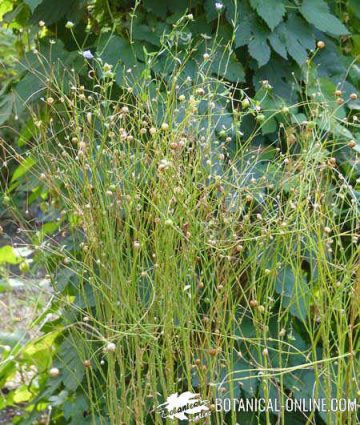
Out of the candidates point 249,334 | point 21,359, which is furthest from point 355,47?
point 21,359

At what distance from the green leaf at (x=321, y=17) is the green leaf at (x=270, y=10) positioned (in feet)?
0.32

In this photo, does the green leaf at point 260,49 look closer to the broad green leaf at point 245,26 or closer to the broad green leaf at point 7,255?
the broad green leaf at point 245,26

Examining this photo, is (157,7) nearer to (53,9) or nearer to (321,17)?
(53,9)

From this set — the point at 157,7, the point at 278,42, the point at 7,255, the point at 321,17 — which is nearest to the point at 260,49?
the point at 278,42

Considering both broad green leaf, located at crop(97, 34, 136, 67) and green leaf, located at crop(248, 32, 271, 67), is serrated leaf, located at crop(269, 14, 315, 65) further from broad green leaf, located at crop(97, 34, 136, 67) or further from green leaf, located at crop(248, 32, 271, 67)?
broad green leaf, located at crop(97, 34, 136, 67)

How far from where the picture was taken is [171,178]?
1.82 m

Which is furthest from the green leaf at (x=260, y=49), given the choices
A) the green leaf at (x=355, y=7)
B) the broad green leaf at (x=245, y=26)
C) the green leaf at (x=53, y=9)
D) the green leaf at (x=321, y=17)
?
the green leaf at (x=53, y=9)

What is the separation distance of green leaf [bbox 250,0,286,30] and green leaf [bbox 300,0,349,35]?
0.32ft

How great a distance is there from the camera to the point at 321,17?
260cm

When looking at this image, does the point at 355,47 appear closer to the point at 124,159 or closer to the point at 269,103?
the point at 269,103

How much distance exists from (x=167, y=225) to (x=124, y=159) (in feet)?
0.95

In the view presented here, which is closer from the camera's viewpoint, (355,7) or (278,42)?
(278,42)

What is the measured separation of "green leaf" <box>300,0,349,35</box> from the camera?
8.46ft

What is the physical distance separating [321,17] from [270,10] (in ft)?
0.57
